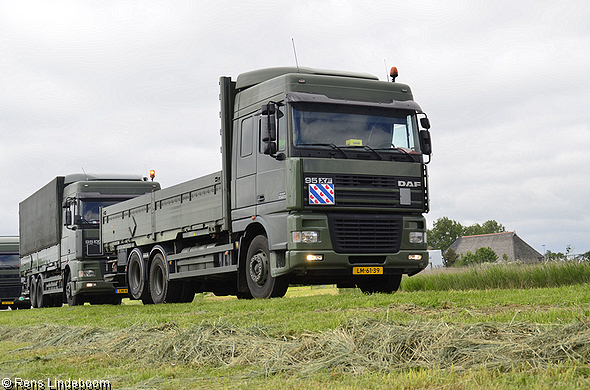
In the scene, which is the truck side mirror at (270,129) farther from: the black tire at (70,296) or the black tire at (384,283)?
the black tire at (70,296)

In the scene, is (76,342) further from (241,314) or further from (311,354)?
(311,354)

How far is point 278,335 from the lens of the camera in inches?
258

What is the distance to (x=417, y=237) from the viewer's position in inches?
516

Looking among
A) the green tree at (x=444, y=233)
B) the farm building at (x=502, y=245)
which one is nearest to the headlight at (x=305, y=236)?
the farm building at (x=502, y=245)

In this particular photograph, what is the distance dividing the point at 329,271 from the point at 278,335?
19.3 ft

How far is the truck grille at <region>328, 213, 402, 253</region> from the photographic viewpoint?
12.3 m

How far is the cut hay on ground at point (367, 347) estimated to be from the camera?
15.0 feet

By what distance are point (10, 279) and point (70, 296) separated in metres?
12.6

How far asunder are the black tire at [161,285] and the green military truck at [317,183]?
239cm

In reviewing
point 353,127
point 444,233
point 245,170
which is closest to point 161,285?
point 245,170

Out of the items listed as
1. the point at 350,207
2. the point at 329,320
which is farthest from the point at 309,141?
the point at 329,320

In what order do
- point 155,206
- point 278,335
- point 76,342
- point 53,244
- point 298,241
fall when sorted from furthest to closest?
point 53,244
point 155,206
point 298,241
point 76,342
point 278,335

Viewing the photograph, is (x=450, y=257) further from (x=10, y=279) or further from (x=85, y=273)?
(x=85, y=273)

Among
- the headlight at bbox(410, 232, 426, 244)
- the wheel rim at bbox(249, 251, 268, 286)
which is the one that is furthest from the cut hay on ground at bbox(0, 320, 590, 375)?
the headlight at bbox(410, 232, 426, 244)
